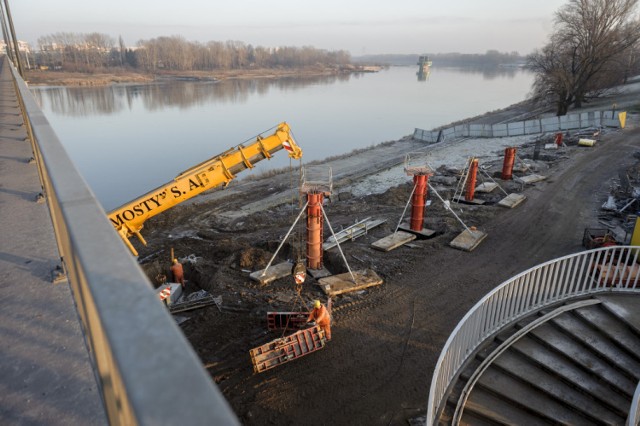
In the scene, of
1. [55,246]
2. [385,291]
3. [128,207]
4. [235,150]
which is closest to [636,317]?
[385,291]

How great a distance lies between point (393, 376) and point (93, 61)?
442ft

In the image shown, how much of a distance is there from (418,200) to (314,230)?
5145mm

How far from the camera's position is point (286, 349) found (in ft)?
32.8

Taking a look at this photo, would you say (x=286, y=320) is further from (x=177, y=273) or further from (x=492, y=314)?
(x=492, y=314)

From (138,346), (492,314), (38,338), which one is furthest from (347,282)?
(138,346)

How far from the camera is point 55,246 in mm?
4195

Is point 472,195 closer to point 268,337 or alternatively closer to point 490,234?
Answer: point 490,234

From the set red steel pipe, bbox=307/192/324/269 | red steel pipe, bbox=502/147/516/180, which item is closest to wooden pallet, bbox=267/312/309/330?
red steel pipe, bbox=307/192/324/269

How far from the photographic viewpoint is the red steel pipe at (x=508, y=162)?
80.9ft

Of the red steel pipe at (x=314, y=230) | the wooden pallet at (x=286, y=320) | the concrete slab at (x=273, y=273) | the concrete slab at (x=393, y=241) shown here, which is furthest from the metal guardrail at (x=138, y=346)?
the concrete slab at (x=393, y=241)

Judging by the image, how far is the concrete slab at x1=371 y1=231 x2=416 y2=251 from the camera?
16172 mm

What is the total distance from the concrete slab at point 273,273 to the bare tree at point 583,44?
137ft

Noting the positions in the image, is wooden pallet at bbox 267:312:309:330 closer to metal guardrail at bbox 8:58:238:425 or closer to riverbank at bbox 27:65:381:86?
metal guardrail at bbox 8:58:238:425

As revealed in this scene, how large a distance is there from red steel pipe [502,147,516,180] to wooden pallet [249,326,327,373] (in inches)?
747
